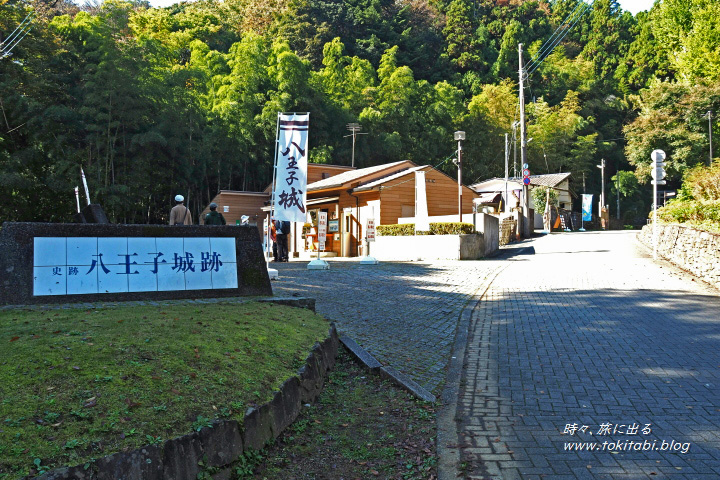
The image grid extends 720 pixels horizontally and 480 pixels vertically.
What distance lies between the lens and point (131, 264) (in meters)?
7.17

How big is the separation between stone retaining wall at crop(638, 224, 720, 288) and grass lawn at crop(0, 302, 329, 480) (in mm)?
9875

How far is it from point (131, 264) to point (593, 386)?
18.4 ft

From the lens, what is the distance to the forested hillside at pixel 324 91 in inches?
1123

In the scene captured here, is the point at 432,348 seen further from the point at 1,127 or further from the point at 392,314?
the point at 1,127

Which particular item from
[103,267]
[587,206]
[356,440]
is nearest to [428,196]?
[587,206]

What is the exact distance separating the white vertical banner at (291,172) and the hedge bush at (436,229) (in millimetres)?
7905

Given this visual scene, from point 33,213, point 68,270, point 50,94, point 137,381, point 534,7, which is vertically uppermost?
point 534,7

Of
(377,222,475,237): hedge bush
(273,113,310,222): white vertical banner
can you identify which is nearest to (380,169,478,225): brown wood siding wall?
(377,222,475,237): hedge bush

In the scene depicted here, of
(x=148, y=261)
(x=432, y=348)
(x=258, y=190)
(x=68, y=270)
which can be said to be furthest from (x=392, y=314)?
(x=258, y=190)

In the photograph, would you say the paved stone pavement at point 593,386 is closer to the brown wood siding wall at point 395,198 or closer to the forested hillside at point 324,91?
the brown wood siding wall at point 395,198

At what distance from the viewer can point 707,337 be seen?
7.44 metres

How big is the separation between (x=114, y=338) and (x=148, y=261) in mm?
2845

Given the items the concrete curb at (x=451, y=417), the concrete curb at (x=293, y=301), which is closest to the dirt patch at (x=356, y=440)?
the concrete curb at (x=451, y=417)

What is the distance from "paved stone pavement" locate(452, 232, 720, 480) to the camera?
3.80m
